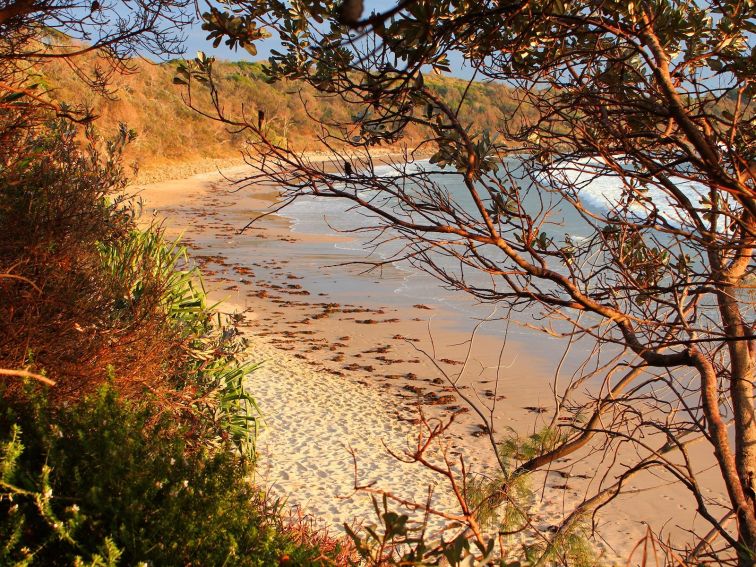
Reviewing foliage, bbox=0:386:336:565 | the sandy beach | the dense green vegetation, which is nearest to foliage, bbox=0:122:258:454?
the dense green vegetation

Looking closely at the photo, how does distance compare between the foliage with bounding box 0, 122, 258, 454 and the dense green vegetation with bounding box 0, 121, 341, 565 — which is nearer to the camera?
the dense green vegetation with bounding box 0, 121, 341, 565

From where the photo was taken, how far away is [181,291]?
553 centimetres

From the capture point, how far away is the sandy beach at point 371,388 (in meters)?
6.67

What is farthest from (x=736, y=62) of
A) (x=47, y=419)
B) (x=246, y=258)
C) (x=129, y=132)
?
(x=246, y=258)

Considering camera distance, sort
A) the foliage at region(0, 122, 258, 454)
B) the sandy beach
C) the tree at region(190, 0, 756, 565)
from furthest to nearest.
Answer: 1. the sandy beach
2. the foliage at region(0, 122, 258, 454)
3. the tree at region(190, 0, 756, 565)

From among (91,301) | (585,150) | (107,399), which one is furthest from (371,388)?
(585,150)

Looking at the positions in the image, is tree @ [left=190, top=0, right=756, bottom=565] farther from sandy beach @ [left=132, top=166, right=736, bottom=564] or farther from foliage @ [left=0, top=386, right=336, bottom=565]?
foliage @ [left=0, top=386, right=336, bottom=565]

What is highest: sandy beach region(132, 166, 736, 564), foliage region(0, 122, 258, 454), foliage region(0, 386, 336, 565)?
foliage region(0, 122, 258, 454)

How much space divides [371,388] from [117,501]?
781 cm

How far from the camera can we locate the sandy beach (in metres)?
6.67

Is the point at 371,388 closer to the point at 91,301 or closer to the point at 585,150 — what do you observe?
the point at 91,301

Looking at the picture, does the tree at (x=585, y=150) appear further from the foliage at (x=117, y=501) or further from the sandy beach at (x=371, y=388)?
the foliage at (x=117, y=501)

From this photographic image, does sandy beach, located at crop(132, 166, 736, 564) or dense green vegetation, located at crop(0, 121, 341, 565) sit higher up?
dense green vegetation, located at crop(0, 121, 341, 565)

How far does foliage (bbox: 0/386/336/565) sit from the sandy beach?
564 millimetres
